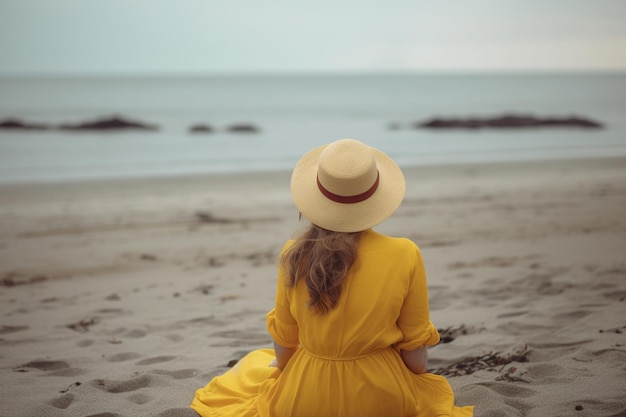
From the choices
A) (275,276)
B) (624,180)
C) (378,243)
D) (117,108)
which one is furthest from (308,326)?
(117,108)

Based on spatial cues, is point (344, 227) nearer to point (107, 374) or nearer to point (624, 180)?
point (107, 374)

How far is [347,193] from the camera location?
224 cm

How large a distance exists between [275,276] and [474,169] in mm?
8668

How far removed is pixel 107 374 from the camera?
11.1 ft

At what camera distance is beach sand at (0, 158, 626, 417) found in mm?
3096

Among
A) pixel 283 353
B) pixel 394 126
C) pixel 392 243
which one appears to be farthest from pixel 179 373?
pixel 394 126

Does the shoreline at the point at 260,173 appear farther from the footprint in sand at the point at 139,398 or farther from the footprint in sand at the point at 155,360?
the footprint in sand at the point at 139,398

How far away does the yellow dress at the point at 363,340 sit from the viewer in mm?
2273

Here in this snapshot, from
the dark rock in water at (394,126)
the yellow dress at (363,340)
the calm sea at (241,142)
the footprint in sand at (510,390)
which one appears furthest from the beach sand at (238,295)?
the dark rock in water at (394,126)

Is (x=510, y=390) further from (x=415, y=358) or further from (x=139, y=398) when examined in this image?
(x=139, y=398)

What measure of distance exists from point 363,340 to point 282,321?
0.36 meters

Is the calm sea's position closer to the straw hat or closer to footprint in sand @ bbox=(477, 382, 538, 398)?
footprint in sand @ bbox=(477, 382, 538, 398)

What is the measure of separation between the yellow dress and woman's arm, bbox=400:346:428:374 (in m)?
0.04

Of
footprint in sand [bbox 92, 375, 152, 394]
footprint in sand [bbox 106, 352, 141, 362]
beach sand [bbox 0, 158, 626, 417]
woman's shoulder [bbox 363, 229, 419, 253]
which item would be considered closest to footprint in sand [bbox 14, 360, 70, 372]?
beach sand [bbox 0, 158, 626, 417]
